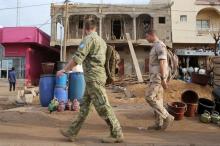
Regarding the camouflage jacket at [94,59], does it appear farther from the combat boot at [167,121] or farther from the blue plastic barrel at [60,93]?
the blue plastic barrel at [60,93]

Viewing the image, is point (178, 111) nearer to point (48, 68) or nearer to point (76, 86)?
point (76, 86)

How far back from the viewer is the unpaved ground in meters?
6.60

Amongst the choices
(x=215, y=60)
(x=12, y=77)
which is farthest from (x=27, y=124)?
(x=12, y=77)

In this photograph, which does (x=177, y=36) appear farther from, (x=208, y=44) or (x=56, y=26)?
(x=56, y=26)

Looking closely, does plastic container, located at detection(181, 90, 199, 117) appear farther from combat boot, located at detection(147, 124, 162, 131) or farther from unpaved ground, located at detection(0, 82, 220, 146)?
combat boot, located at detection(147, 124, 162, 131)

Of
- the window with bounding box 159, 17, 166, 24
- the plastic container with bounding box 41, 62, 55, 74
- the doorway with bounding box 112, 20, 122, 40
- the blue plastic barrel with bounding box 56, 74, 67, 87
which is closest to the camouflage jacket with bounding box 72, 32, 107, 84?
the blue plastic barrel with bounding box 56, 74, 67, 87

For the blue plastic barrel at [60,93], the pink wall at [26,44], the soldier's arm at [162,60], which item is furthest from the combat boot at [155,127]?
the pink wall at [26,44]

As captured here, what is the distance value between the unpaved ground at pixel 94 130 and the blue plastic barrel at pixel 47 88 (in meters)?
0.88

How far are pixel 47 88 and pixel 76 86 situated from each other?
2.54 feet

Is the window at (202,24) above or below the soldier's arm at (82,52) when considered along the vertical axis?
above

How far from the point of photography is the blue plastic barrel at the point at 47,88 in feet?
37.2

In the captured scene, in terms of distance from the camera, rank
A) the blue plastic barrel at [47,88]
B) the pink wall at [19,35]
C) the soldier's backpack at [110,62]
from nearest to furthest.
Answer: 1. the soldier's backpack at [110,62]
2. the blue plastic barrel at [47,88]
3. the pink wall at [19,35]

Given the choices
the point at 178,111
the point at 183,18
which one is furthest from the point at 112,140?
the point at 183,18

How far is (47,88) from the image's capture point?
11336mm
